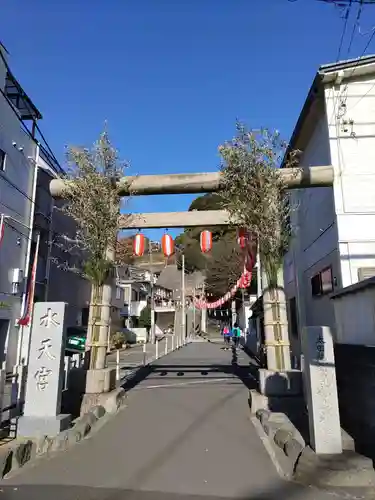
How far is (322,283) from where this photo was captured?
477 inches

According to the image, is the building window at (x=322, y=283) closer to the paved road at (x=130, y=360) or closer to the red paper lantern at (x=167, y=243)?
the red paper lantern at (x=167, y=243)

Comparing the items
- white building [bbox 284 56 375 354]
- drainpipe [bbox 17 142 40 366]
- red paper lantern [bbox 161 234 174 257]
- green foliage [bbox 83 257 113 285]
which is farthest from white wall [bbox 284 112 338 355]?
drainpipe [bbox 17 142 40 366]

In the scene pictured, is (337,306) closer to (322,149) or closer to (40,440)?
(322,149)

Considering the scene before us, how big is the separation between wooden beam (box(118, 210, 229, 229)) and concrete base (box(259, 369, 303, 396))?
3951 millimetres

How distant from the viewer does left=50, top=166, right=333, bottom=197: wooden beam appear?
9.45 metres

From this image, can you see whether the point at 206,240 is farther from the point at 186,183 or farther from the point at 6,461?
the point at 6,461

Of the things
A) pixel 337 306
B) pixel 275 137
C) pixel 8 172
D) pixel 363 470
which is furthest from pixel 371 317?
pixel 8 172

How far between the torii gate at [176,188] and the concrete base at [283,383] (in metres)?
3.55

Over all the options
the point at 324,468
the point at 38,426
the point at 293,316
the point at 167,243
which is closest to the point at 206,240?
the point at 167,243

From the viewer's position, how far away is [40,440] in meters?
5.98

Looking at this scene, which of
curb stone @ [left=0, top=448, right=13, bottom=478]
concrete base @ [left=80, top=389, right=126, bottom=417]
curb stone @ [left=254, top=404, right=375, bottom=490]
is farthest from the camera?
concrete base @ [left=80, top=389, right=126, bottom=417]

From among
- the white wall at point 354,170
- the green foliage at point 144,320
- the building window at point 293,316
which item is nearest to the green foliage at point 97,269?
the white wall at point 354,170

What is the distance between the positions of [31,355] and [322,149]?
382 inches

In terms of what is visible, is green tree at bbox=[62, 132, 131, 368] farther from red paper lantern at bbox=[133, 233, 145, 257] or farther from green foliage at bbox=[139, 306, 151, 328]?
green foliage at bbox=[139, 306, 151, 328]
